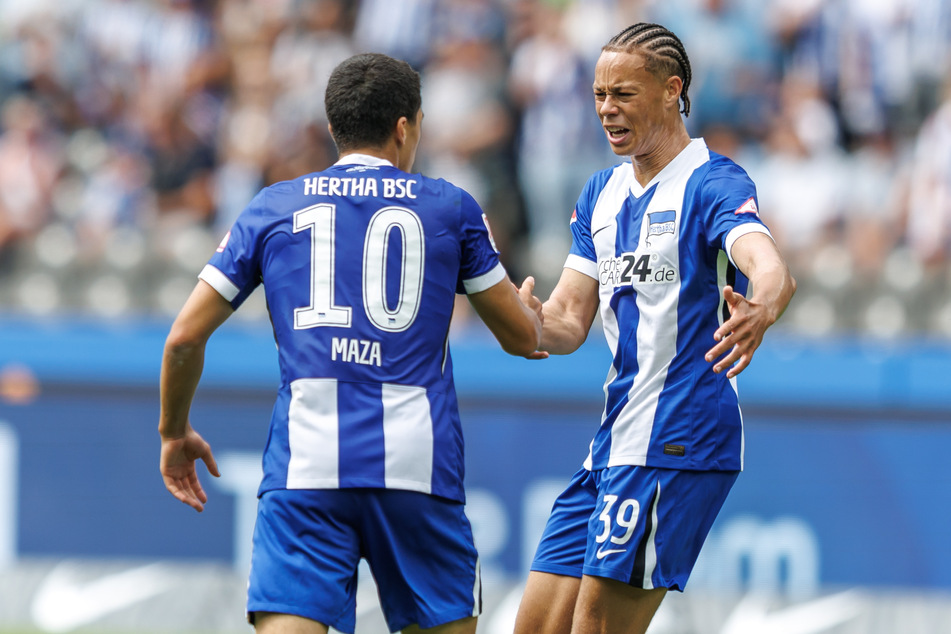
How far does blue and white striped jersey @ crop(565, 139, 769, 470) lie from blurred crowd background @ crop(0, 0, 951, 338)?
5034 mm

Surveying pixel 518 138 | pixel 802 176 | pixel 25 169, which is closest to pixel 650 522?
pixel 802 176

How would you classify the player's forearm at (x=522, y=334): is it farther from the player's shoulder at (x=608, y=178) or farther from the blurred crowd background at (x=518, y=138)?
the blurred crowd background at (x=518, y=138)

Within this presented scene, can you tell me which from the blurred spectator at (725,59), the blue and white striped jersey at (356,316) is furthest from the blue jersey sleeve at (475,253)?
the blurred spectator at (725,59)

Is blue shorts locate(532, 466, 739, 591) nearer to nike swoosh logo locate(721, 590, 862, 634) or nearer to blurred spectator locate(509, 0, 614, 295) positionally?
nike swoosh logo locate(721, 590, 862, 634)

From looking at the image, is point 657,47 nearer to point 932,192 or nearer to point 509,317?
point 509,317

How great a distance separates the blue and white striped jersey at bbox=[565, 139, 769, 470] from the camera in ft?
13.7

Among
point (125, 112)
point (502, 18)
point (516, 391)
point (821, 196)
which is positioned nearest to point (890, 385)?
point (821, 196)

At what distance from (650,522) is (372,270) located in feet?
3.80

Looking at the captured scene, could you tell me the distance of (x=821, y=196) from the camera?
9484 mm

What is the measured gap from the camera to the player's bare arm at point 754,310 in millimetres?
3646

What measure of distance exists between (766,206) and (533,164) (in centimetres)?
166

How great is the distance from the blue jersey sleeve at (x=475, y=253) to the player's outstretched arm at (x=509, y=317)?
33mm

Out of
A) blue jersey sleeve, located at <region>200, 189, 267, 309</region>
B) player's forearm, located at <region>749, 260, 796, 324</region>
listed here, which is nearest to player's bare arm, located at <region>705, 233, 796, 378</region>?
player's forearm, located at <region>749, 260, 796, 324</region>

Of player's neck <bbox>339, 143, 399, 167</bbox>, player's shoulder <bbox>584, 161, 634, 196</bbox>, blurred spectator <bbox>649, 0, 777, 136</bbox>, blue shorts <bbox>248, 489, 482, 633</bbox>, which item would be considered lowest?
blue shorts <bbox>248, 489, 482, 633</bbox>
